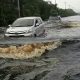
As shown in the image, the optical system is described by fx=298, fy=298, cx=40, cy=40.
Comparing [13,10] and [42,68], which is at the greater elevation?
[42,68]

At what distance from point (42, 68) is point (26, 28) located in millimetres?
10031

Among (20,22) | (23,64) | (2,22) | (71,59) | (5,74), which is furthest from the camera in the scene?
(2,22)

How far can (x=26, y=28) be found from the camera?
19.2 meters

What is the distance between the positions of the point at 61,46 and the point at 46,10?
72113 mm

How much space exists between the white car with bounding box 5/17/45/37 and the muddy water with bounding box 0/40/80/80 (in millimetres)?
6859

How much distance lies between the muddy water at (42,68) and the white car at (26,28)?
686 cm

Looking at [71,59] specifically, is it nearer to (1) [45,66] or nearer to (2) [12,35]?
(1) [45,66]

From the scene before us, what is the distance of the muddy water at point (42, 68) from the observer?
8156 mm

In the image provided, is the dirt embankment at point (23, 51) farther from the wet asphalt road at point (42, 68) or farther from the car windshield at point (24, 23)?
the car windshield at point (24, 23)

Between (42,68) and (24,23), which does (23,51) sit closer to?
(42,68)

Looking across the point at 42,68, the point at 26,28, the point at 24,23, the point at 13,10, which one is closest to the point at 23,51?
the point at 42,68

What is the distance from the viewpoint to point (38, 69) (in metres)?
9.19

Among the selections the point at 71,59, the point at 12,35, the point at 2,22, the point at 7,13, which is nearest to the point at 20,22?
the point at 12,35

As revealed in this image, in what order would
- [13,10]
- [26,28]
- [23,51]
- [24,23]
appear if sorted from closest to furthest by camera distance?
[23,51] < [26,28] < [24,23] < [13,10]
